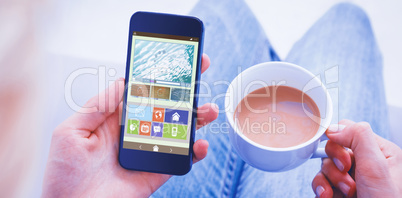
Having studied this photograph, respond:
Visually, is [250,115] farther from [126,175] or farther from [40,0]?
[40,0]

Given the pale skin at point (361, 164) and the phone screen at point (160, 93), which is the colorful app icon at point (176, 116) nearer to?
the phone screen at point (160, 93)

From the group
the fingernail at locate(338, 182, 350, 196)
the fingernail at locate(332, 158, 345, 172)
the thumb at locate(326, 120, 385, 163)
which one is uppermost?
the thumb at locate(326, 120, 385, 163)

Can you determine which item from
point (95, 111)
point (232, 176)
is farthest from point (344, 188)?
point (95, 111)

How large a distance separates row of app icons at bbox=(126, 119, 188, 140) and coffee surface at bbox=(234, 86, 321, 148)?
0.42 feet

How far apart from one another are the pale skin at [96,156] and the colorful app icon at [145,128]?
4 centimetres

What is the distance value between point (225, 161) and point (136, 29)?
1.10ft

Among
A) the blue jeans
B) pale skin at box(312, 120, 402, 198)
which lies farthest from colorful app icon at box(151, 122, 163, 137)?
pale skin at box(312, 120, 402, 198)

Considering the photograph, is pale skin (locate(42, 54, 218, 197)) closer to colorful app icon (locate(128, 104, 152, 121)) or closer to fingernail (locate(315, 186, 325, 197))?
colorful app icon (locate(128, 104, 152, 121))

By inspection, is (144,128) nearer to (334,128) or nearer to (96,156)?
(96,156)

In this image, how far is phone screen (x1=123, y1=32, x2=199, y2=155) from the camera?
578mm

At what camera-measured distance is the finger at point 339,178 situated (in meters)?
0.54

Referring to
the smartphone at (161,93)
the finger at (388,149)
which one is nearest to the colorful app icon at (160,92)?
the smartphone at (161,93)

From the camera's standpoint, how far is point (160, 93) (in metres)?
0.58

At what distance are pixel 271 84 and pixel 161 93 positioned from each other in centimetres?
20
